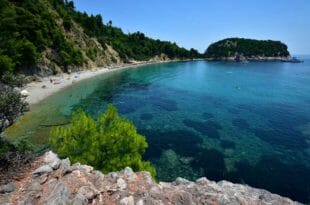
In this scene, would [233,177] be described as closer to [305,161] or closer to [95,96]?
[305,161]

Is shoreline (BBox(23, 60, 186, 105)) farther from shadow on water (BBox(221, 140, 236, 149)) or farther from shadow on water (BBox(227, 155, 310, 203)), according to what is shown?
shadow on water (BBox(227, 155, 310, 203))

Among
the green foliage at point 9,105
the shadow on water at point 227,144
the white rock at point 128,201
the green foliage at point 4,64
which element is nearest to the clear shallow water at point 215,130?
the shadow on water at point 227,144

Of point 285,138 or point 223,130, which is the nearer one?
point 285,138

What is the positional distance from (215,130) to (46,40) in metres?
70.6

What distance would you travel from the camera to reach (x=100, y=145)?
20.0 meters

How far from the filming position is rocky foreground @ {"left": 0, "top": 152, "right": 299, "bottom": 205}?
38.4ft

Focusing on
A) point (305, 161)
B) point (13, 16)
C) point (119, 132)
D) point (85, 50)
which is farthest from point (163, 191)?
point (85, 50)

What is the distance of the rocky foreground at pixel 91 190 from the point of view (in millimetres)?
11711

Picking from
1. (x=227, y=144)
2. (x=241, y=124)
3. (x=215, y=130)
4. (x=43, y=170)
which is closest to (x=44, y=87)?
(x=215, y=130)

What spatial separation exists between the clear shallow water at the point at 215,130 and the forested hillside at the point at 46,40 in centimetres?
1652

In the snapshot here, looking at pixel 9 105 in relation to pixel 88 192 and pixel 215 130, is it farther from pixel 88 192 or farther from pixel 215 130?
pixel 215 130

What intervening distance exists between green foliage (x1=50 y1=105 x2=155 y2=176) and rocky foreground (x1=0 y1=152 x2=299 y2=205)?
4.38 m

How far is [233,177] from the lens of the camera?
27547 mm

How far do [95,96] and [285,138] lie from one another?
159ft
